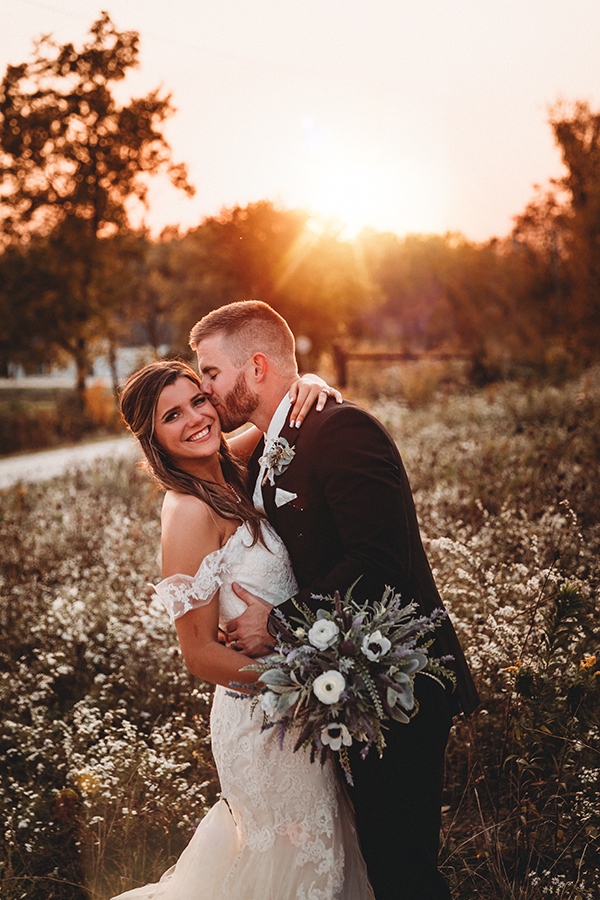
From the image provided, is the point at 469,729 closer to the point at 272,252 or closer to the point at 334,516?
the point at 334,516

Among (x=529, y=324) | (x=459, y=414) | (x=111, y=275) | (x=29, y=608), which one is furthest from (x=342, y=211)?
(x=29, y=608)

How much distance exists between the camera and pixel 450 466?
7.21 metres

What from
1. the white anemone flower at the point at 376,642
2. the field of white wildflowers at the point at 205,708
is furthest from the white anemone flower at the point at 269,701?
the field of white wildflowers at the point at 205,708

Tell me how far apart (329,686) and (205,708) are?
7.85 feet

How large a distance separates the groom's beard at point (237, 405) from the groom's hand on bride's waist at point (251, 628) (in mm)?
802

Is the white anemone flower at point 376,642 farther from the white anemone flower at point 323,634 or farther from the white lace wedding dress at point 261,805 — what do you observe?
the white lace wedding dress at point 261,805

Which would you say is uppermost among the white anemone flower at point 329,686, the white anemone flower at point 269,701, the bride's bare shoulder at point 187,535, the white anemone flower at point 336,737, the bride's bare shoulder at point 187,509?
the bride's bare shoulder at point 187,509

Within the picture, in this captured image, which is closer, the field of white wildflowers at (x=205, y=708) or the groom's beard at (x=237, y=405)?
the field of white wildflowers at (x=205, y=708)

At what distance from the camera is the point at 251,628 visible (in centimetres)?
257

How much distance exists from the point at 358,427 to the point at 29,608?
3952 mm

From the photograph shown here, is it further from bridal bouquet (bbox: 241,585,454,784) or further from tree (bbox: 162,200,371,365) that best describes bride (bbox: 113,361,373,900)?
tree (bbox: 162,200,371,365)

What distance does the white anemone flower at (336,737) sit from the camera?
197cm

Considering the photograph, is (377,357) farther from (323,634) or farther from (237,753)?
(323,634)

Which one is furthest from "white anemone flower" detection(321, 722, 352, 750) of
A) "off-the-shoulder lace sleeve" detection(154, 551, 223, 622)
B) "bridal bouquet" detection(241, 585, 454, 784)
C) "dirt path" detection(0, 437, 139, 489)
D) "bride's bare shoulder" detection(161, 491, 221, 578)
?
"dirt path" detection(0, 437, 139, 489)
